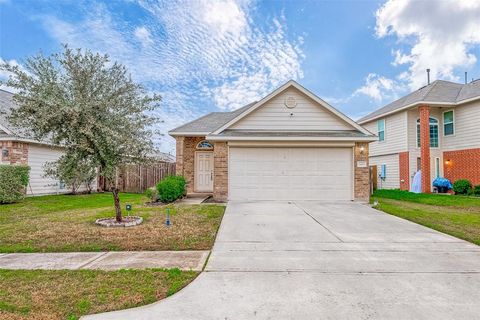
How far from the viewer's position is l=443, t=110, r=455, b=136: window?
17.0 meters

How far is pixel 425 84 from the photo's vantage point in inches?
762

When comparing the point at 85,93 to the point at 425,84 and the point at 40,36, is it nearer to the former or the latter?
the point at 40,36

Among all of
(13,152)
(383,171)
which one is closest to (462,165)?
(383,171)

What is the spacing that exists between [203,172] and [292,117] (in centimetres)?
572

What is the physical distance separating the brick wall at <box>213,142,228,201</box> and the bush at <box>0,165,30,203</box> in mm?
8928

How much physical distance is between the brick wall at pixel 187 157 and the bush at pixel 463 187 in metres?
14.6

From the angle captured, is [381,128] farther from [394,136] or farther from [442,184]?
[442,184]

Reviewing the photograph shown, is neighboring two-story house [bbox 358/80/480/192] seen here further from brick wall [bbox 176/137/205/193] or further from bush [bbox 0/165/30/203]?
bush [bbox 0/165/30/203]

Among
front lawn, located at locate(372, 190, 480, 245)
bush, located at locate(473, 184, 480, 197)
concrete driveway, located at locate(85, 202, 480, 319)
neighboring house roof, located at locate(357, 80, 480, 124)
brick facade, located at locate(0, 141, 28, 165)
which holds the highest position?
neighboring house roof, located at locate(357, 80, 480, 124)

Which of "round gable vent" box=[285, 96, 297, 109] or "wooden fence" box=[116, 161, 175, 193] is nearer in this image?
"round gable vent" box=[285, 96, 297, 109]

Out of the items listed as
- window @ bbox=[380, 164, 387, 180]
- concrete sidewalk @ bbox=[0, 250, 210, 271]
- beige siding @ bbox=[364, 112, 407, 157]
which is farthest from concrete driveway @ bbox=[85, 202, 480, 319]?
window @ bbox=[380, 164, 387, 180]

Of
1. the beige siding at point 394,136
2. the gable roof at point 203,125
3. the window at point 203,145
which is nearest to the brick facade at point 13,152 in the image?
the gable roof at point 203,125

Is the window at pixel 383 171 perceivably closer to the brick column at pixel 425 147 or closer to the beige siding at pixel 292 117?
the brick column at pixel 425 147

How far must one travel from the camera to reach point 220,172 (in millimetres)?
11703
